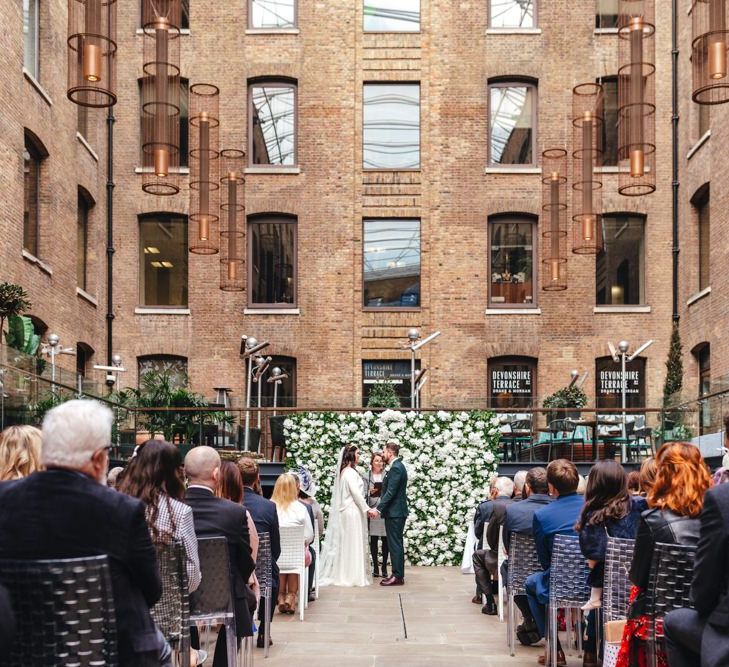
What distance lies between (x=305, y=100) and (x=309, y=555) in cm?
1576

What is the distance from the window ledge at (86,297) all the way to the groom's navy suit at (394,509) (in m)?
10.8

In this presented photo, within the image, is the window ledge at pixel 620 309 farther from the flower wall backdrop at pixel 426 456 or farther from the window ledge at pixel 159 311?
the window ledge at pixel 159 311

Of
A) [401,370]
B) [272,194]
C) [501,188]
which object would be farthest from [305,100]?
[401,370]

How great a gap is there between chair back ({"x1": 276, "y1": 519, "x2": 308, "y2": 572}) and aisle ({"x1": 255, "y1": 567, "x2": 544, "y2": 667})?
521mm

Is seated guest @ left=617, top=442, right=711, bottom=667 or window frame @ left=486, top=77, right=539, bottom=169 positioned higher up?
window frame @ left=486, top=77, right=539, bottom=169

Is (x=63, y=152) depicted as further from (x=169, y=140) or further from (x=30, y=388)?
(x=30, y=388)

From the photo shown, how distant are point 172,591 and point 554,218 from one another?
58.1 feet

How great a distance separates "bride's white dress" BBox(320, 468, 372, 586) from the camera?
46.1 feet

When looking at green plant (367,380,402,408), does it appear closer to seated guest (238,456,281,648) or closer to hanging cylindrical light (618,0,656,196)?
hanging cylindrical light (618,0,656,196)

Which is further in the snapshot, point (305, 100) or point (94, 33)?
point (305, 100)

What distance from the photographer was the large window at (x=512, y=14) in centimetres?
2572

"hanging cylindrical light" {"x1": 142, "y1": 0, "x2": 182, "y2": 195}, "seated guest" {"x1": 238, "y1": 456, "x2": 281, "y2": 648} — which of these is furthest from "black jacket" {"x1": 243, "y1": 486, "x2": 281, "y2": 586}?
"hanging cylindrical light" {"x1": 142, "y1": 0, "x2": 182, "y2": 195}

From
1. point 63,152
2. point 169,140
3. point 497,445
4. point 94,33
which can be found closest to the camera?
point 94,33

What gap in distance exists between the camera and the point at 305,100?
83.7ft
